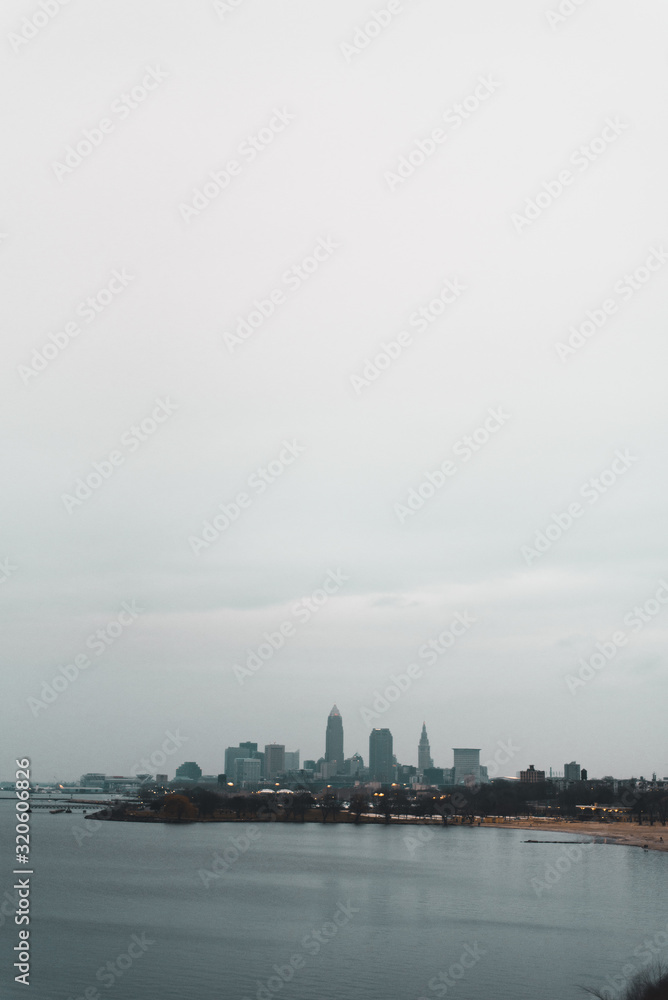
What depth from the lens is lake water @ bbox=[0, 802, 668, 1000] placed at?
129 ft

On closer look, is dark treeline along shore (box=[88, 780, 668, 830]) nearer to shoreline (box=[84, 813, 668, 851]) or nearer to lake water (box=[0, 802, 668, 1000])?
shoreline (box=[84, 813, 668, 851])

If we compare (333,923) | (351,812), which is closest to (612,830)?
(351,812)

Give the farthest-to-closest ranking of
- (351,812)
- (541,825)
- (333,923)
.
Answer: (351,812) → (541,825) → (333,923)

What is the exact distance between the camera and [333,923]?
5372 centimetres

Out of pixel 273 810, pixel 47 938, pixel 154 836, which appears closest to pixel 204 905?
pixel 47 938

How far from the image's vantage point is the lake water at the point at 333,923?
39219 millimetres

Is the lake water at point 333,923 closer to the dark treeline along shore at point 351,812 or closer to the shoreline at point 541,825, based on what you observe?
the shoreline at point 541,825

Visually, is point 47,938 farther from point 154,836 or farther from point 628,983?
point 154,836

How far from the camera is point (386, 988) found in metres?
38.2

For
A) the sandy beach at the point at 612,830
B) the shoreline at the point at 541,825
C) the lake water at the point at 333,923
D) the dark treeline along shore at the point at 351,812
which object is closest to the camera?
the lake water at the point at 333,923

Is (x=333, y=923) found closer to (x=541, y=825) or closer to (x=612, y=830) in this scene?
(x=612, y=830)

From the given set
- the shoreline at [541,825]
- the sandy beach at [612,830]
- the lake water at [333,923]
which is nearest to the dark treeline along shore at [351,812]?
the shoreline at [541,825]

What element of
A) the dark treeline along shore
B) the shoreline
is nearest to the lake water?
the shoreline

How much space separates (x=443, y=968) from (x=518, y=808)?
16669cm
